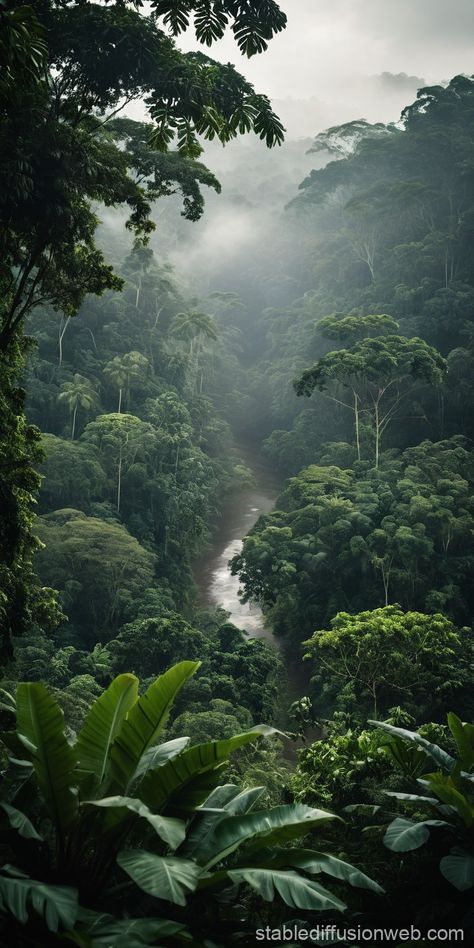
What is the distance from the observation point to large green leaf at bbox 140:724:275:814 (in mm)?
3365

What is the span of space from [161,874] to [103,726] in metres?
0.98

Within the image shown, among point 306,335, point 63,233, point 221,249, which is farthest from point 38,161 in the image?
point 221,249

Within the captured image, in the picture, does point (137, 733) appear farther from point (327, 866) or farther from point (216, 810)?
point (327, 866)

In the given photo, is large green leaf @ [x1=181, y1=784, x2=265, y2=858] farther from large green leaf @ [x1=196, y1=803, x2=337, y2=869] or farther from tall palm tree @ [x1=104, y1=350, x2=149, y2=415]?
tall palm tree @ [x1=104, y1=350, x2=149, y2=415]

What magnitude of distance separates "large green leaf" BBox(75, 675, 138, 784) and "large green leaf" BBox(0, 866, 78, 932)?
0.74 meters

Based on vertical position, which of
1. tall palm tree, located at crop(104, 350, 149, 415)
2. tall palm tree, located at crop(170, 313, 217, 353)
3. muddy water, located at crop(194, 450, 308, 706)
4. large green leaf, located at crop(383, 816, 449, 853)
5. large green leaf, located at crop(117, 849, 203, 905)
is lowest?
large green leaf, located at crop(117, 849, 203, 905)

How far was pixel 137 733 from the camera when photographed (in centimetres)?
339

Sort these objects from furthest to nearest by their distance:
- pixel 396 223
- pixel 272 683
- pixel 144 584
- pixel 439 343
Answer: pixel 396 223 < pixel 439 343 < pixel 144 584 < pixel 272 683

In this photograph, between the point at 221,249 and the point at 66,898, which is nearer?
the point at 66,898

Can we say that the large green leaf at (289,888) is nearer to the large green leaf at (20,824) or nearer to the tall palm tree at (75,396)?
the large green leaf at (20,824)

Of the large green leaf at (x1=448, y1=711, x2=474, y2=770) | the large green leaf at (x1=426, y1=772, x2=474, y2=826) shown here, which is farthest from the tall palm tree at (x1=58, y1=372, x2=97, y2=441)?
the large green leaf at (x1=426, y1=772, x2=474, y2=826)

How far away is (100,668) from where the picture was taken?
47.5 feet

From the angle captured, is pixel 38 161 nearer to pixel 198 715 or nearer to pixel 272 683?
pixel 198 715

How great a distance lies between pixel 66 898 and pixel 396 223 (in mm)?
41514
